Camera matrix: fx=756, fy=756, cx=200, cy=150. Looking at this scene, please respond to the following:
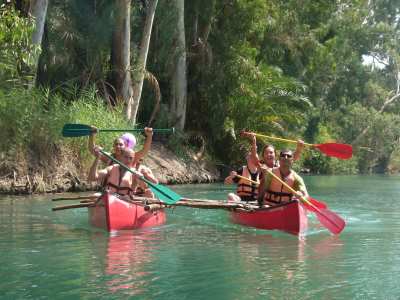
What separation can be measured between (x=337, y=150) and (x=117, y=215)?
4067 millimetres

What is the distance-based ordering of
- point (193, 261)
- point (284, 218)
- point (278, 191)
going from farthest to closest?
point (278, 191) < point (284, 218) < point (193, 261)

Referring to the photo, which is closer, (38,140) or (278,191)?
(278,191)

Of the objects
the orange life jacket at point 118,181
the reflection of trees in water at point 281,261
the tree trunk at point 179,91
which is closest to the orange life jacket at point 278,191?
the reflection of trees in water at point 281,261

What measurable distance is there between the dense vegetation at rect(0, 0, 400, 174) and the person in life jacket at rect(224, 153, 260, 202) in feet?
14.8

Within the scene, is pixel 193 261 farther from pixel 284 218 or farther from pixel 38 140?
pixel 38 140

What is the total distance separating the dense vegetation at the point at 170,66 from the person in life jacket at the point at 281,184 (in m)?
5.13

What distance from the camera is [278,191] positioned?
11453mm

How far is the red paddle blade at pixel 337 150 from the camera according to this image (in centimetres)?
1262

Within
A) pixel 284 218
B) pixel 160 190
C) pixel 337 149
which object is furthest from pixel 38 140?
pixel 284 218

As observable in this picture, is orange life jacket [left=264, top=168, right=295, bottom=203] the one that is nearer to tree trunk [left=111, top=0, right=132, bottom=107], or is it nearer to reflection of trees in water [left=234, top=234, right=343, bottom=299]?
reflection of trees in water [left=234, top=234, right=343, bottom=299]

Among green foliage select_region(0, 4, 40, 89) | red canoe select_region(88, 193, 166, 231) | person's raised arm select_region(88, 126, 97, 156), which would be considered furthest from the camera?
green foliage select_region(0, 4, 40, 89)

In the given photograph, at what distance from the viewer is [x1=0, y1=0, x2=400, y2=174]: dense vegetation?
17.8 metres

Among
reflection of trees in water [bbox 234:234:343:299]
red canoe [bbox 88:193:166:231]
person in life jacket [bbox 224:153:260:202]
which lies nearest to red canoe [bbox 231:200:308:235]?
reflection of trees in water [bbox 234:234:343:299]

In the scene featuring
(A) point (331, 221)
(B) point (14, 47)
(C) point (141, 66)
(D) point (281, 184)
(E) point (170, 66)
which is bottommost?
(A) point (331, 221)
